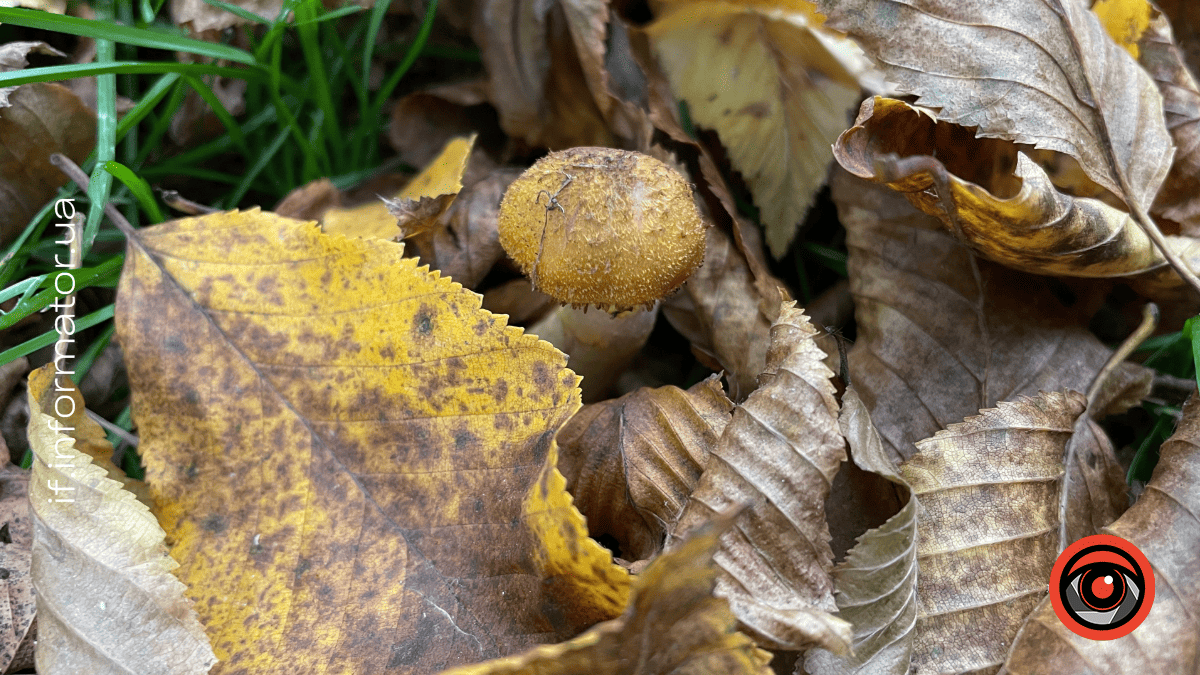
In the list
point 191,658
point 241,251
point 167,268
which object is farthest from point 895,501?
point 167,268

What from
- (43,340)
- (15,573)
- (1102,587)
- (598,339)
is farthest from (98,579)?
(1102,587)

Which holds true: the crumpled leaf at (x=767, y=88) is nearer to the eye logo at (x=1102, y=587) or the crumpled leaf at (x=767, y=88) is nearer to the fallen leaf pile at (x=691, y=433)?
the fallen leaf pile at (x=691, y=433)

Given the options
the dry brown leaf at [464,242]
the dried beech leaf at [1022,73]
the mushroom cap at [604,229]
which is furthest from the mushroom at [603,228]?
the dried beech leaf at [1022,73]

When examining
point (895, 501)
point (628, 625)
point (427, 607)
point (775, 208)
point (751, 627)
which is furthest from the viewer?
point (775, 208)

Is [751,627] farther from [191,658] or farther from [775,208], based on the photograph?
[775,208]

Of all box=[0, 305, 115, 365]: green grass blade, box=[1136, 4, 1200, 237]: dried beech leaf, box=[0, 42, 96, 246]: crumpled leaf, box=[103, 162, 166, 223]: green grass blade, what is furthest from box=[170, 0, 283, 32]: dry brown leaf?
box=[1136, 4, 1200, 237]: dried beech leaf

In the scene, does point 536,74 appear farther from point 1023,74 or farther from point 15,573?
point 15,573
